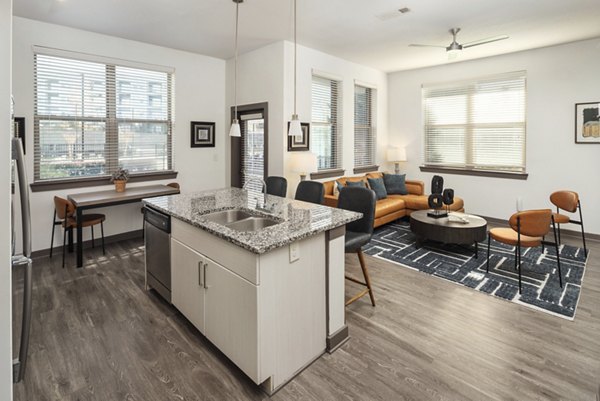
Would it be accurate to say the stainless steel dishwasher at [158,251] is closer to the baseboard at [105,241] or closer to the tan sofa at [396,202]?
the baseboard at [105,241]

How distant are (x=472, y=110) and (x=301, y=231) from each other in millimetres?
5420

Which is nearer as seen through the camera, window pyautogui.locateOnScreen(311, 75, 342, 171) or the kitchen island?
the kitchen island

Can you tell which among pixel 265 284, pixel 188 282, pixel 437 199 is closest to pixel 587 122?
pixel 437 199

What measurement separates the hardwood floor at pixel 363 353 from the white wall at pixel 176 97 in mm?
1534

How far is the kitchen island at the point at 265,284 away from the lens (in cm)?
189

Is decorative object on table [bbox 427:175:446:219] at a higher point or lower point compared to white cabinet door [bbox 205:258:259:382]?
higher

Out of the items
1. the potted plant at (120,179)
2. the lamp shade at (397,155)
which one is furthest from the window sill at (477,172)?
the potted plant at (120,179)

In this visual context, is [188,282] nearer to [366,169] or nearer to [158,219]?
[158,219]

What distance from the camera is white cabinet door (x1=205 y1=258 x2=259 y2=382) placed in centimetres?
189

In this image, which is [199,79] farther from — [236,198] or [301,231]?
[301,231]

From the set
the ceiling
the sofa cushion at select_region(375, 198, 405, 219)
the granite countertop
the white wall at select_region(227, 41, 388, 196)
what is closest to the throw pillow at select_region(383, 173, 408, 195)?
the sofa cushion at select_region(375, 198, 405, 219)

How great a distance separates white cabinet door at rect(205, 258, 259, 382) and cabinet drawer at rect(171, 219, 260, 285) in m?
0.04

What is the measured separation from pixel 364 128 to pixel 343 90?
105 cm

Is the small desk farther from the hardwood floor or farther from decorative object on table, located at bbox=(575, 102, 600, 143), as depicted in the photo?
decorative object on table, located at bbox=(575, 102, 600, 143)
